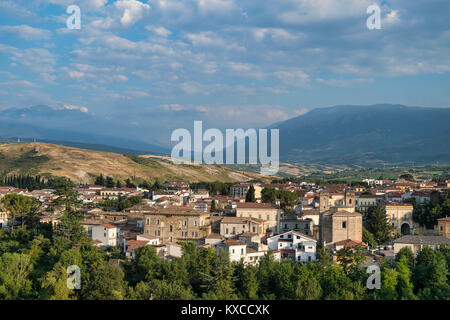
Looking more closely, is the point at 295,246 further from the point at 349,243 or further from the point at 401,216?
the point at 401,216

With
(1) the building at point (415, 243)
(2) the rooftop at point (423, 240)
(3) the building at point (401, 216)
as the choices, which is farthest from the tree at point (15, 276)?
(3) the building at point (401, 216)

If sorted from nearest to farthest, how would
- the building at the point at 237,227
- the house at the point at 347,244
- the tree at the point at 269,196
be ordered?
the house at the point at 347,244
the building at the point at 237,227
the tree at the point at 269,196

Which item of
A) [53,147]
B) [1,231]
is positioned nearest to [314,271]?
[1,231]

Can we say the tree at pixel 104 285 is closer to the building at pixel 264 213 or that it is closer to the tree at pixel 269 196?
→ the building at pixel 264 213

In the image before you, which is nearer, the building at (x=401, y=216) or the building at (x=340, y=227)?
the building at (x=340, y=227)

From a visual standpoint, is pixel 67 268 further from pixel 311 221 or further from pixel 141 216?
pixel 311 221

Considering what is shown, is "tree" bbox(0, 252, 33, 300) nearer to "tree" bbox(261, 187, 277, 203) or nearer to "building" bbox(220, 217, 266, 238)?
"building" bbox(220, 217, 266, 238)

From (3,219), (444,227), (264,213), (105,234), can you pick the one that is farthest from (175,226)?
(444,227)
